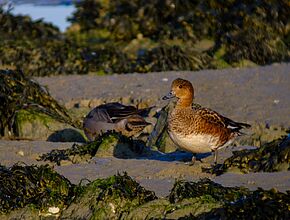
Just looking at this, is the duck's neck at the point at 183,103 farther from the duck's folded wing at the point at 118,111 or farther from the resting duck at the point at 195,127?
the duck's folded wing at the point at 118,111

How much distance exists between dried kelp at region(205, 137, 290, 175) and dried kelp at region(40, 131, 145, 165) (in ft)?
3.86

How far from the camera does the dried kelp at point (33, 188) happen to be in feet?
25.2

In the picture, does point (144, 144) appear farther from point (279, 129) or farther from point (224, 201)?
point (224, 201)

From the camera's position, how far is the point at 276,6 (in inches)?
666

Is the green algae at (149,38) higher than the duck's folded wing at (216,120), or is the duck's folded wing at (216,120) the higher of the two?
the duck's folded wing at (216,120)

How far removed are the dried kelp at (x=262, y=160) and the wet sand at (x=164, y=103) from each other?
236 millimetres

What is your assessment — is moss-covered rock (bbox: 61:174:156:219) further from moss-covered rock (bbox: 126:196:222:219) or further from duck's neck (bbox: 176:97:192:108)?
duck's neck (bbox: 176:97:192:108)

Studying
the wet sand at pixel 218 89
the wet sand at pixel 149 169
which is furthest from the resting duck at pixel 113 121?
the wet sand at pixel 218 89

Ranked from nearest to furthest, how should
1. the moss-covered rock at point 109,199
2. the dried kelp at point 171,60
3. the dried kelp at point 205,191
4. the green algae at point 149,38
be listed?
the dried kelp at point 205,191 → the moss-covered rock at point 109,199 → the dried kelp at point 171,60 → the green algae at point 149,38

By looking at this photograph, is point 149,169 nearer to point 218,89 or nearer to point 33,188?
point 33,188

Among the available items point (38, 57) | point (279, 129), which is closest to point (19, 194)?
point (279, 129)

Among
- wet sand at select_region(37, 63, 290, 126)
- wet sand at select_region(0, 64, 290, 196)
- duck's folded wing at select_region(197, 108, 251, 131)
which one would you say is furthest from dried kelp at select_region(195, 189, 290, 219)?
wet sand at select_region(37, 63, 290, 126)

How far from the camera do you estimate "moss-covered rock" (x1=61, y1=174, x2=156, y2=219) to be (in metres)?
7.36

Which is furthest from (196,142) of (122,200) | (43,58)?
(43,58)
